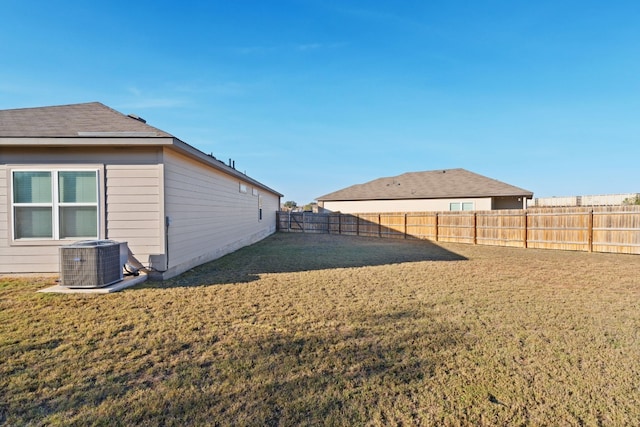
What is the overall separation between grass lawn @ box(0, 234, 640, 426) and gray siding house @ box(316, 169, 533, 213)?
14.6m

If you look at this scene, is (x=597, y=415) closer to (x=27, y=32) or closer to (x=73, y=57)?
(x=27, y=32)

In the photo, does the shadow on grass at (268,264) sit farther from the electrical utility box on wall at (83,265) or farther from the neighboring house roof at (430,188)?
the neighboring house roof at (430,188)

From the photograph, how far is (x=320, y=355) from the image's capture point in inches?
117

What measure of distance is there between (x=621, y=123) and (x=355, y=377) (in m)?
20.7

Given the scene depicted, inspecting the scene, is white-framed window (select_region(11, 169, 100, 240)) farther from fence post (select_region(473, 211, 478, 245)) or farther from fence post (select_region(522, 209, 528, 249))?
fence post (select_region(522, 209, 528, 249))

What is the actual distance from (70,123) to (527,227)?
1522 centimetres

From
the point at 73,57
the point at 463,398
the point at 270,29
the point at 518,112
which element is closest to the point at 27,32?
the point at 73,57

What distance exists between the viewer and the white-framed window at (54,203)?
5.96 metres

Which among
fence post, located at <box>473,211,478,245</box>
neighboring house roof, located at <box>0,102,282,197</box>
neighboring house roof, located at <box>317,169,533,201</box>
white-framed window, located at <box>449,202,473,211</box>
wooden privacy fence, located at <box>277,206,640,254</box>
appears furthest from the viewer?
white-framed window, located at <box>449,202,473,211</box>

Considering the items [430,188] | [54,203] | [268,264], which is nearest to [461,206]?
[430,188]

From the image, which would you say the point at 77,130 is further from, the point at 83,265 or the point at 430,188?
the point at 430,188

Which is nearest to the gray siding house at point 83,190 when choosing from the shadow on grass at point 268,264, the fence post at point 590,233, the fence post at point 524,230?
the shadow on grass at point 268,264

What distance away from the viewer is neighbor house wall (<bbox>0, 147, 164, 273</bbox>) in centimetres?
A: 595

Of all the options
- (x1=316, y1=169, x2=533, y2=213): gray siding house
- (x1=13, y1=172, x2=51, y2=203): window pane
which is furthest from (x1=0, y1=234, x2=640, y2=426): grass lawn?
(x1=316, y1=169, x2=533, y2=213): gray siding house
